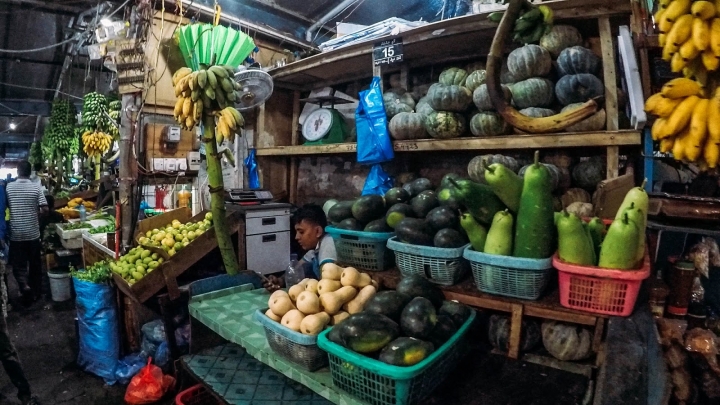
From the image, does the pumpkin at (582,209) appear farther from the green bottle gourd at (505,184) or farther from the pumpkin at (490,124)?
the green bottle gourd at (505,184)

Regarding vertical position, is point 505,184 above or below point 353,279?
above

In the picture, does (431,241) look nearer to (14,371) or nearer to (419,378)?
(419,378)

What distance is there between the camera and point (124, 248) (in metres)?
4.16

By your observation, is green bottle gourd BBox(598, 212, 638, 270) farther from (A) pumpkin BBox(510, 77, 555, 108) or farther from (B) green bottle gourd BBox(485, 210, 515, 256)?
(A) pumpkin BBox(510, 77, 555, 108)

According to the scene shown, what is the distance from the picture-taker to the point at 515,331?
1.86m

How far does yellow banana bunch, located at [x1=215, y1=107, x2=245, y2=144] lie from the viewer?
3506 millimetres

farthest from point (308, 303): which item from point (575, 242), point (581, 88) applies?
point (581, 88)

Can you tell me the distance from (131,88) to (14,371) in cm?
280

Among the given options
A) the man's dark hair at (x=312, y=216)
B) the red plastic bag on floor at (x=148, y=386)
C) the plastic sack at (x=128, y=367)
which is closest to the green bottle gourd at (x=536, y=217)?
the man's dark hair at (x=312, y=216)

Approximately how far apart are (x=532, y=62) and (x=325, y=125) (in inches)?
83.3

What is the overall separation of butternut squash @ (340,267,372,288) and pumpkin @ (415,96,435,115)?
167 cm

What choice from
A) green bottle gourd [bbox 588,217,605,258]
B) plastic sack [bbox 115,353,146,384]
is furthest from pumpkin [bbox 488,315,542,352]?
plastic sack [bbox 115,353,146,384]

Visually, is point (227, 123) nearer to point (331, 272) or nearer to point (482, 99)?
point (331, 272)

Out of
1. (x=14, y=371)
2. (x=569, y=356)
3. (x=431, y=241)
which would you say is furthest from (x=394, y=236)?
(x=14, y=371)
